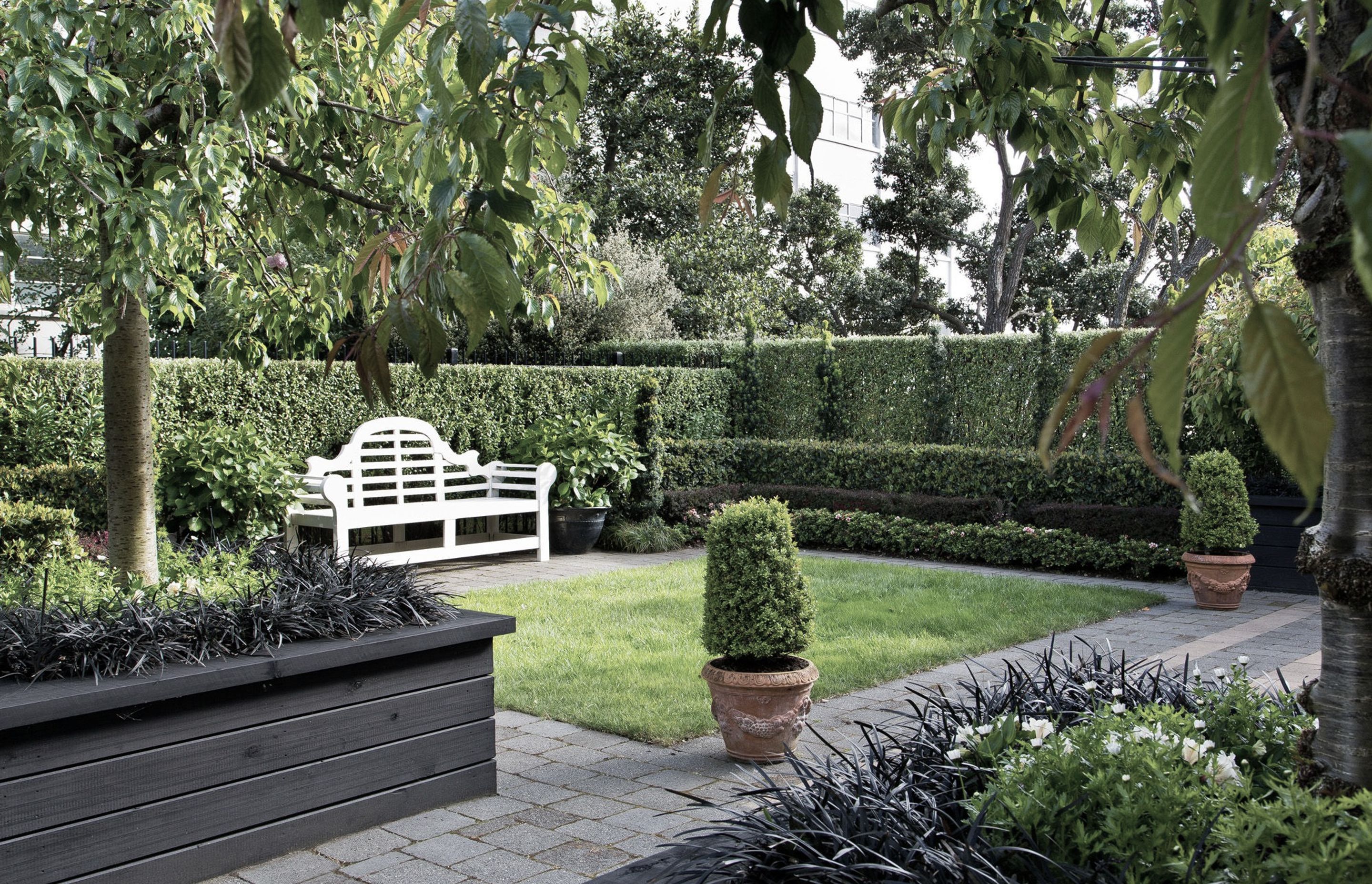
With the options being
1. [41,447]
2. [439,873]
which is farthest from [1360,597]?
[41,447]

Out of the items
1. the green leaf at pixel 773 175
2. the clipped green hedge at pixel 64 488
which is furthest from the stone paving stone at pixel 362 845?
the clipped green hedge at pixel 64 488

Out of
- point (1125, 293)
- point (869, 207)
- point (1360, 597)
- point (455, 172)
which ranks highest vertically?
point (869, 207)

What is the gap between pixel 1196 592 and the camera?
27.1 feet

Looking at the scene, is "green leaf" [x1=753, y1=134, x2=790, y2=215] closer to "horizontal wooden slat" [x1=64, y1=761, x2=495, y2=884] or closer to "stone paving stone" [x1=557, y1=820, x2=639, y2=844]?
"stone paving stone" [x1=557, y1=820, x2=639, y2=844]

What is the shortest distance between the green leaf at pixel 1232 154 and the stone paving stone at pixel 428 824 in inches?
143

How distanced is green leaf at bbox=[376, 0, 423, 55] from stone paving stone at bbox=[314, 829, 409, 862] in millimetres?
Answer: 2937

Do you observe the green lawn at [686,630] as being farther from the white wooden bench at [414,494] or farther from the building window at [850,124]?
the building window at [850,124]

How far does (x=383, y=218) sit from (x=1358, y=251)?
4.48m

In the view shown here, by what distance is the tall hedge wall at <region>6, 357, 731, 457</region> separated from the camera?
29.2 ft

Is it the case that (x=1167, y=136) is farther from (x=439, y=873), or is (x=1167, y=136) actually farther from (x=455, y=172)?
(x=439, y=873)

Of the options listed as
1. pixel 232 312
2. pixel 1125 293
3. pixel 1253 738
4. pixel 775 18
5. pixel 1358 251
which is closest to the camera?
pixel 1358 251

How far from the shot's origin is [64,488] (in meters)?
7.96

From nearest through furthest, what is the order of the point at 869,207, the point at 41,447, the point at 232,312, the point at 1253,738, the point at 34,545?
the point at 1253,738 < the point at 232,312 < the point at 34,545 < the point at 41,447 < the point at 869,207

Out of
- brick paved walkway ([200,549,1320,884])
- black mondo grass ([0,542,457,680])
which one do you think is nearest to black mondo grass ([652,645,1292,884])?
brick paved walkway ([200,549,1320,884])
